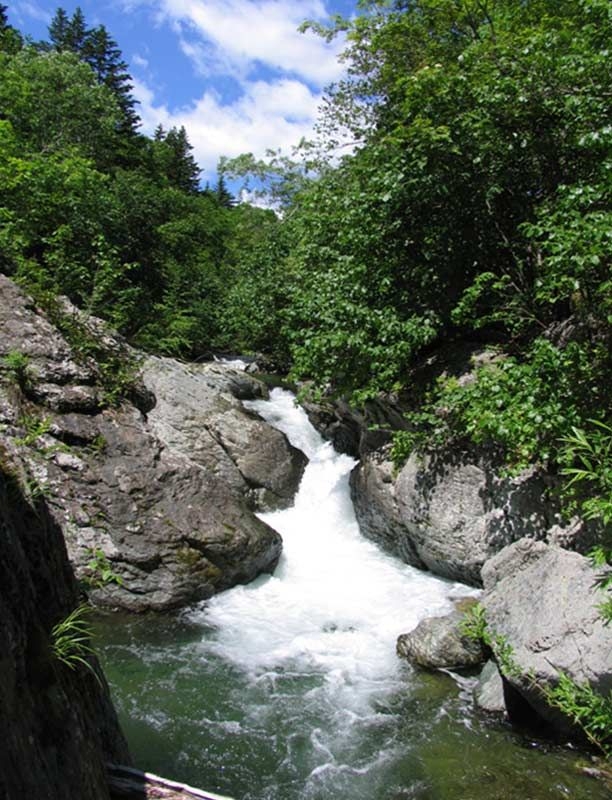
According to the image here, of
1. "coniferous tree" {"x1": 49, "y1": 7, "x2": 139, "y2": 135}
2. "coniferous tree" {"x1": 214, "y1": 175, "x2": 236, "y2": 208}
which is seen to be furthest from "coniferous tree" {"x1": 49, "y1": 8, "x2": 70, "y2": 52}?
"coniferous tree" {"x1": 214, "y1": 175, "x2": 236, "y2": 208}

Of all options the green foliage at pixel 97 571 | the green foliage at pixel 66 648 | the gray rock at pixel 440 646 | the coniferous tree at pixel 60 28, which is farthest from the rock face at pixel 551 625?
the coniferous tree at pixel 60 28

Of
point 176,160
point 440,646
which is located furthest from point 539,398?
point 176,160

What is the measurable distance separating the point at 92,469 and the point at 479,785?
22.0 ft

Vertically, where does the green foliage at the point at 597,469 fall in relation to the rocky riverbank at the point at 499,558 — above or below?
above

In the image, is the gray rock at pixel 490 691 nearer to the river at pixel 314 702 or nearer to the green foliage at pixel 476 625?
the river at pixel 314 702

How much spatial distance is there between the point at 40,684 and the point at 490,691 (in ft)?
17.4

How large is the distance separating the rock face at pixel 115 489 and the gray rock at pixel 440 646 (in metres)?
3.05

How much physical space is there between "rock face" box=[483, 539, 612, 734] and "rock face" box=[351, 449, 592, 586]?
0.84 m

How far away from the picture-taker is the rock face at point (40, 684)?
2.17 metres

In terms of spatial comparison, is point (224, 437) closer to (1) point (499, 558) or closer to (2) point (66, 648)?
(1) point (499, 558)

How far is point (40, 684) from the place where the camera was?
2.57 meters

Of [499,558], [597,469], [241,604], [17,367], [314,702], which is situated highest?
[17,367]

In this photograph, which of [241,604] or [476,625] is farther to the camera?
[241,604]

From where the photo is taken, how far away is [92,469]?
8.70 meters
